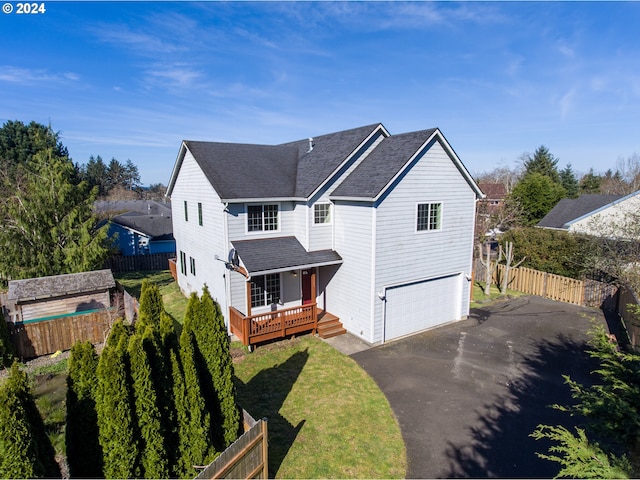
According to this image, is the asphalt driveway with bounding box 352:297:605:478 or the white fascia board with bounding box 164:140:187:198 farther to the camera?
the white fascia board with bounding box 164:140:187:198

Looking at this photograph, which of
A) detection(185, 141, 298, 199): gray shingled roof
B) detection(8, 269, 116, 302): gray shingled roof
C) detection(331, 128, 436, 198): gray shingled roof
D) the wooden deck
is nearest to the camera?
the wooden deck

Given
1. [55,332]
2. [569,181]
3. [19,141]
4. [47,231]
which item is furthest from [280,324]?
[569,181]

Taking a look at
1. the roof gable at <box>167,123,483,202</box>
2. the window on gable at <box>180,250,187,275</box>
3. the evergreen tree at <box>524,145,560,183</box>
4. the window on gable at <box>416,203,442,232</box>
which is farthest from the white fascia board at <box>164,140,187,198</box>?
the evergreen tree at <box>524,145,560,183</box>

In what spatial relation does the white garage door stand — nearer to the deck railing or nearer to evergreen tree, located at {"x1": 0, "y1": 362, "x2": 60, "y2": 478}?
the deck railing

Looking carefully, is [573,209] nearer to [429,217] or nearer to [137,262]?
[429,217]

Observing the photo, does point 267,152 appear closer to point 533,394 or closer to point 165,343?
point 165,343

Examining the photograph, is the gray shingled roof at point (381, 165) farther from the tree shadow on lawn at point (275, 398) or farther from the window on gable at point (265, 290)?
the tree shadow on lawn at point (275, 398)
